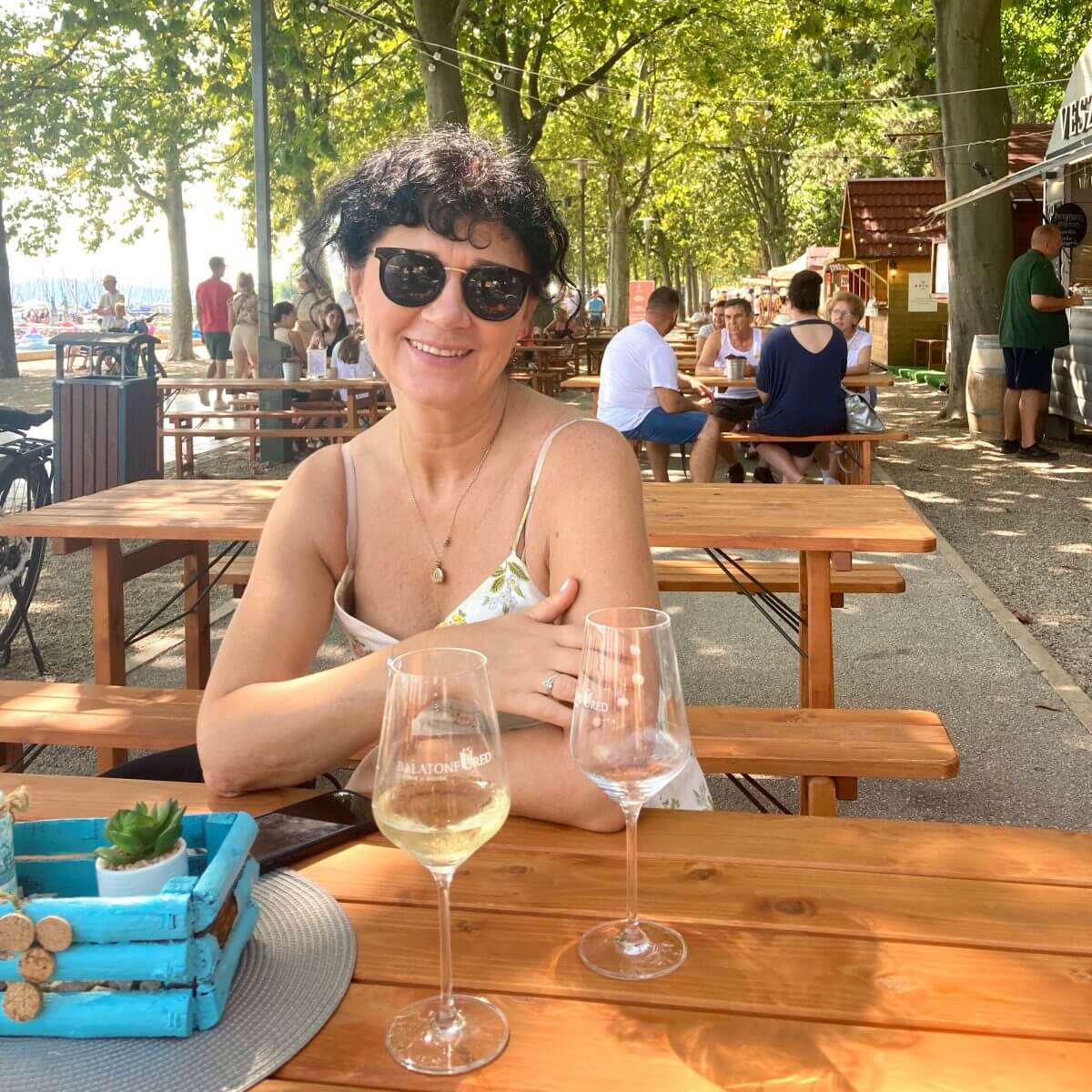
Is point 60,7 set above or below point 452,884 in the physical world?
above

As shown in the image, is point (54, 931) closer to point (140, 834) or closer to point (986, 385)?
point (140, 834)

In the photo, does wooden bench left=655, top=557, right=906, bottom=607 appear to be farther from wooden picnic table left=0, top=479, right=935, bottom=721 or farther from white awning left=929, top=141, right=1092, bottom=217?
white awning left=929, top=141, right=1092, bottom=217

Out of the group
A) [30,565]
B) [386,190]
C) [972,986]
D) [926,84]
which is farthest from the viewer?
[926,84]

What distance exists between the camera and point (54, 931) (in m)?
1.00

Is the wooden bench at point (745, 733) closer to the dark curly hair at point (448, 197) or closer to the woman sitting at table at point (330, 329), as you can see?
the dark curly hair at point (448, 197)

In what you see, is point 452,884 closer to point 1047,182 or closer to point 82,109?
point 1047,182

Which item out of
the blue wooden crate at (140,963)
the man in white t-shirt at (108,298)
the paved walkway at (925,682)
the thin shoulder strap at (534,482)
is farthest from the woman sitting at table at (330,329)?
the man in white t-shirt at (108,298)

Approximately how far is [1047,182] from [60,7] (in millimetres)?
11784

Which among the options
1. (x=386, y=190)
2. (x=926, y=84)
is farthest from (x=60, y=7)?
(x=926, y=84)

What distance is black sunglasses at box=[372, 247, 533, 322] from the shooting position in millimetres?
1911

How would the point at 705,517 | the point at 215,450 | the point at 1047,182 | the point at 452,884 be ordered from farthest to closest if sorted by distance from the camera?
1. the point at 1047,182
2. the point at 215,450
3. the point at 705,517
4. the point at 452,884

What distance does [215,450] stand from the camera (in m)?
12.9

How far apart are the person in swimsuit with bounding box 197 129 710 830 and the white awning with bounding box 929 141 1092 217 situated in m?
10.5

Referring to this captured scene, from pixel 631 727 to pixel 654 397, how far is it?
767 centimetres
